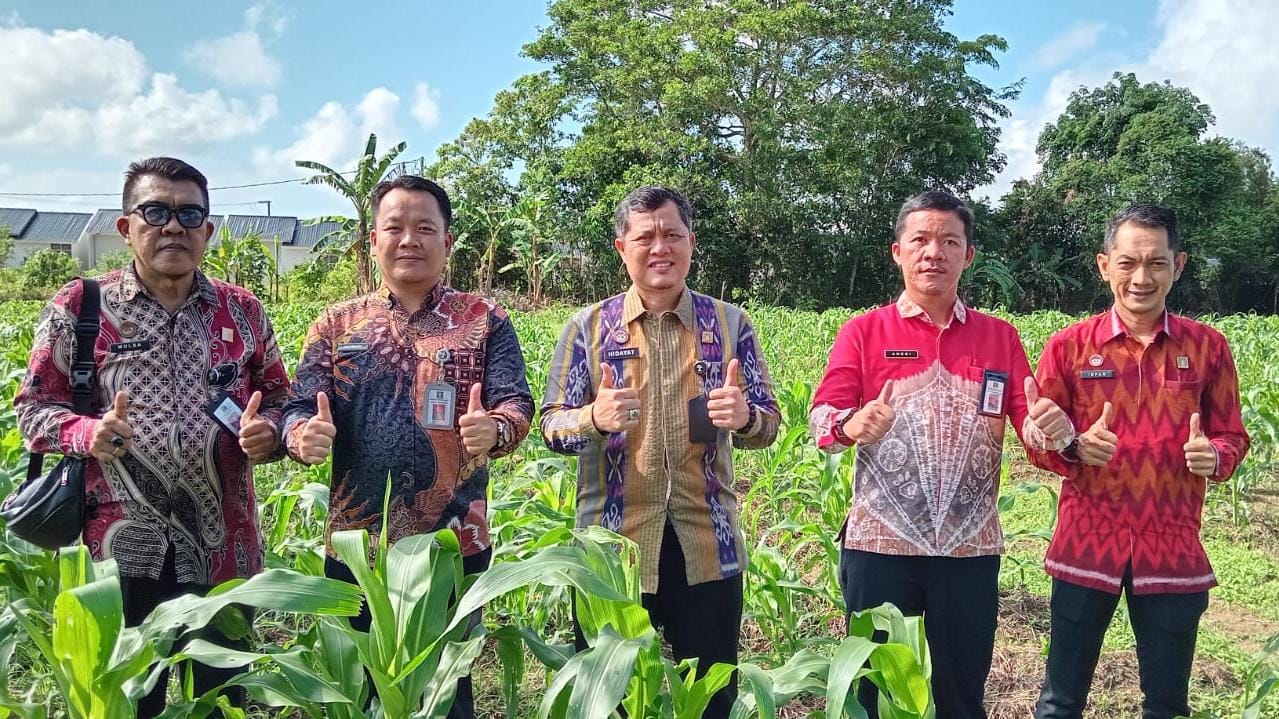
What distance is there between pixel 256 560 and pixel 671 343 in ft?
3.68

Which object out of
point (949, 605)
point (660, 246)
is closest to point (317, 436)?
point (660, 246)

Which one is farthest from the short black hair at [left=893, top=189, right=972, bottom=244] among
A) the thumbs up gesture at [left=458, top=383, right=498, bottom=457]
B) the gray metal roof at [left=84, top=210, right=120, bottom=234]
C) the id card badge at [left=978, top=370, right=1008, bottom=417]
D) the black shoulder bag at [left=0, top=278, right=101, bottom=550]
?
the gray metal roof at [left=84, top=210, right=120, bottom=234]

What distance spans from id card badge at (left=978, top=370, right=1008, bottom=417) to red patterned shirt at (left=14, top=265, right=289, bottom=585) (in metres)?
1.63

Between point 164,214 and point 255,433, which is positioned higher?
point 164,214

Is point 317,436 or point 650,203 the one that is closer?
point 317,436

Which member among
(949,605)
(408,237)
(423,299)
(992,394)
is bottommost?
(949,605)

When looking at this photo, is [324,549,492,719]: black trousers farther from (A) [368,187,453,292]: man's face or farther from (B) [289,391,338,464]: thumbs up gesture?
(A) [368,187,453,292]: man's face

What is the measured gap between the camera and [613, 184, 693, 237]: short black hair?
1947 mm

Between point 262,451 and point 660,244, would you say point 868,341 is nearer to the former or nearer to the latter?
point 660,244

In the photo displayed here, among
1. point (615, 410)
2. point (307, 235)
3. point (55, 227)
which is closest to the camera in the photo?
point (615, 410)

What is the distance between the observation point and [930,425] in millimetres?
1972

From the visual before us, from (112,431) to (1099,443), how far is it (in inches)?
83.0

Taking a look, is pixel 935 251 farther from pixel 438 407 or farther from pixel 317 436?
pixel 317 436

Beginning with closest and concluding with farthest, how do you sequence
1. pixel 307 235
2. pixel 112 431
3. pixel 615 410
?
pixel 112 431 → pixel 615 410 → pixel 307 235
